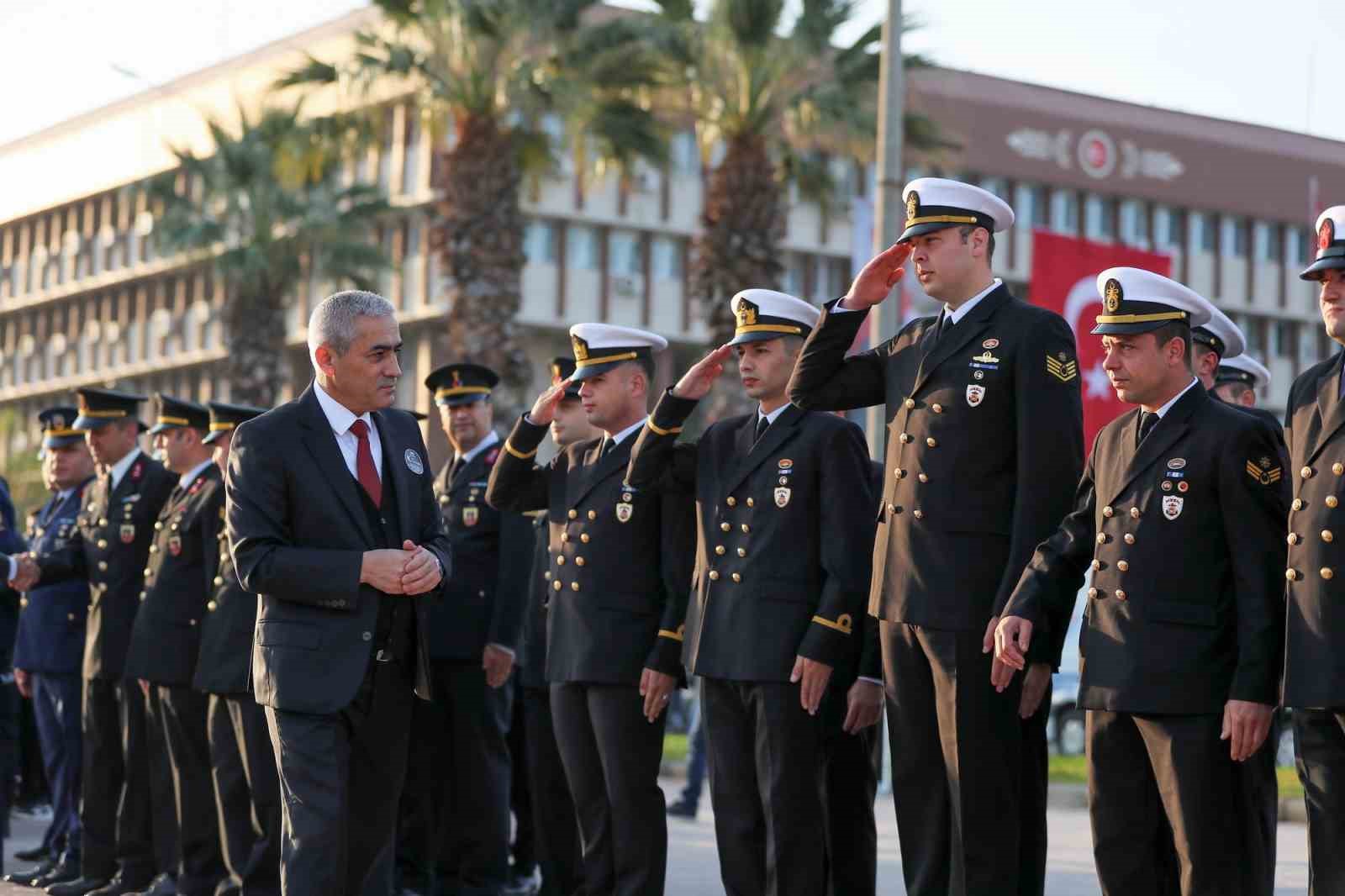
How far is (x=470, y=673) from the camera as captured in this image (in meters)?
10.0

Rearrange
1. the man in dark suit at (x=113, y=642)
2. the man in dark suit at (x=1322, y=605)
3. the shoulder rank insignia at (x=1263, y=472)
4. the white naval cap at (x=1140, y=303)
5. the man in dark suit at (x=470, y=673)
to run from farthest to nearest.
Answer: the man in dark suit at (x=113, y=642), the man in dark suit at (x=470, y=673), the white naval cap at (x=1140, y=303), the shoulder rank insignia at (x=1263, y=472), the man in dark suit at (x=1322, y=605)

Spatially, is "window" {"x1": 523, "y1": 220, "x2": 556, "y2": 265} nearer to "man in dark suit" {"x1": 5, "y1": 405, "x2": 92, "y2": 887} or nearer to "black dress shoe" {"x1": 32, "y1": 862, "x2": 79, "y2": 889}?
"man in dark suit" {"x1": 5, "y1": 405, "x2": 92, "y2": 887}

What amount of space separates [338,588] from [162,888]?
3.74m

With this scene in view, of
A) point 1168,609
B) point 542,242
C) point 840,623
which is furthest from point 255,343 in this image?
point 1168,609

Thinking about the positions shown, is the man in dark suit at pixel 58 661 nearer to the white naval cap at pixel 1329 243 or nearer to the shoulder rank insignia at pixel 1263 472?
the shoulder rank insignia at pixel 1263 472

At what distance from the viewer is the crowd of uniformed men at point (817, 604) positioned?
20.5 ft

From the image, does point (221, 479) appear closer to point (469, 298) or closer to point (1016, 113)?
point (469, 298)

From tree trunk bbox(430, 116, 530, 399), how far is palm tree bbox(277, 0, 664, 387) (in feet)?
0.05

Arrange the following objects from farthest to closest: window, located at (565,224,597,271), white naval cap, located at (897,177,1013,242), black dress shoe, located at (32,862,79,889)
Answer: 1. window, located at (565,224,597,271)
2. black dress shoe, located at (32,862,79,889)
3. white naval cap, located at (897,177,1013,242)

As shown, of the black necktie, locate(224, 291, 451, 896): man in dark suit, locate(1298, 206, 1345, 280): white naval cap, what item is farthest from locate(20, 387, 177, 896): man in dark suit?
locate(1298, 206, 1345, 280): white naval cap

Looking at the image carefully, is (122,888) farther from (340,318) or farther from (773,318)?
(773,318)

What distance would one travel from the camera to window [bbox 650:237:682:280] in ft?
167

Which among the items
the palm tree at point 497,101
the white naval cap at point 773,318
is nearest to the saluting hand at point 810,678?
the white naval cap at point 773,318

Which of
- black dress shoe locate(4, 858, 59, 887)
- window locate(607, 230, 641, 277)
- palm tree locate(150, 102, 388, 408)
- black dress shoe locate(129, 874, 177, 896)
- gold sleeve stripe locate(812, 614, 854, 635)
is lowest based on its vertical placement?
black dress shoe locate(4, 858, 59, 887)
